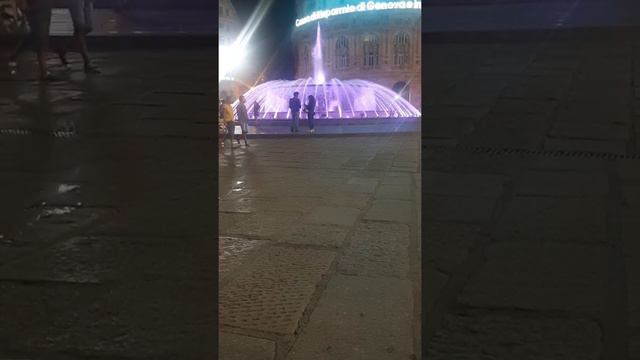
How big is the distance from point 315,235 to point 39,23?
109cm

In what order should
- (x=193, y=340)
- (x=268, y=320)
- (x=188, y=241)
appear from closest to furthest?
(x=193, y=340) < (x=268, y=320) < (x=188, y=241)

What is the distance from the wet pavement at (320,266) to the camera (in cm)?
124

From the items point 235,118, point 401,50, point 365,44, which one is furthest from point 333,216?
point 365,44

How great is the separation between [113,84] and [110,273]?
2.04 feet

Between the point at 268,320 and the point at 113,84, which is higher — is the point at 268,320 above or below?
below
